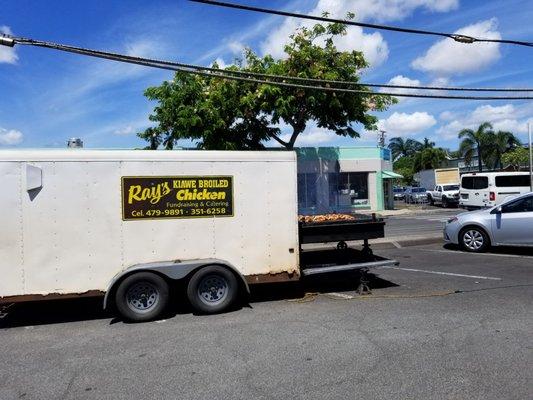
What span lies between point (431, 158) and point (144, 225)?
70.8 metres

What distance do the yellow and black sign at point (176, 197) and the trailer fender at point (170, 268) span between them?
67 centimetres

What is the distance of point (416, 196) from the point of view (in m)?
47.0

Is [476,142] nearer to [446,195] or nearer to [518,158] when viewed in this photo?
[518,158]

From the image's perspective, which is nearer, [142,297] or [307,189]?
[142,297]

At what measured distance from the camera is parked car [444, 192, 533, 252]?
12016 millimetres

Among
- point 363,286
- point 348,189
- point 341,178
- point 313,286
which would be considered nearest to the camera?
point 363,286

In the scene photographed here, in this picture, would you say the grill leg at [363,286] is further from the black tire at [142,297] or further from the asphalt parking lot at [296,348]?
the black tire at [142,297]

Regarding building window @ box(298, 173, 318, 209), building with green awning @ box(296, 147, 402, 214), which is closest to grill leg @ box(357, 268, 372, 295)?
building with green awning @ box(296, 147, 402, 214)

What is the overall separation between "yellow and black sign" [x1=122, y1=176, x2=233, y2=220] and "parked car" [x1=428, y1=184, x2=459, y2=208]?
33.0 m

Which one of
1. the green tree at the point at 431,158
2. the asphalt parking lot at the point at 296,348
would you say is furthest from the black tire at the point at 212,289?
the green tree at the point at 431,158

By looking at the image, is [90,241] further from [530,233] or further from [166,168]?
[530,233]

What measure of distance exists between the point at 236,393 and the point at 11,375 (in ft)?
7.96

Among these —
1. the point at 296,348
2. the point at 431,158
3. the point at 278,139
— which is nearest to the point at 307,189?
the point at 278,139

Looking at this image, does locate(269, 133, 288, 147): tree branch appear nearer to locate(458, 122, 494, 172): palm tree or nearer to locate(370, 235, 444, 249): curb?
locate(370, 235, 444, 249): curb
